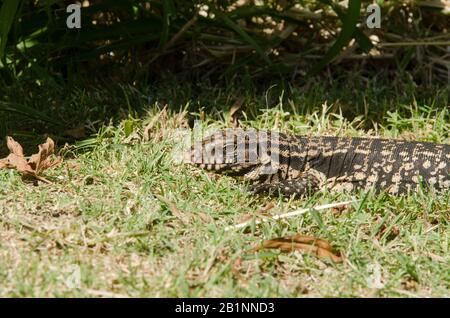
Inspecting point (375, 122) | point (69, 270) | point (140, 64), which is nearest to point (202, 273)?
point (69, 270)

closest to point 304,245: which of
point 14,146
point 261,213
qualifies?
point 261,213

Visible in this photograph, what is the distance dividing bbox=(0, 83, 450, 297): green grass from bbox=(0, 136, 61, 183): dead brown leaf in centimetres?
8

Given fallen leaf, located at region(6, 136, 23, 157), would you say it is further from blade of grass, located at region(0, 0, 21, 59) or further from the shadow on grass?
blade of grass, located at region(0, 0, 21, 59)

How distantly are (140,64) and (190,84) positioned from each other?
0.55 metres

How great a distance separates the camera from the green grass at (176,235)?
418cm

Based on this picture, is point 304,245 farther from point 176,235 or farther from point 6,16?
point 6,16

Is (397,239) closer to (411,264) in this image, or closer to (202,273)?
(411,264)

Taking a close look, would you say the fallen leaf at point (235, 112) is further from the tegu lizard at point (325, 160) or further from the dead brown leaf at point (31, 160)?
the dead brown leaf at point (31, 160)

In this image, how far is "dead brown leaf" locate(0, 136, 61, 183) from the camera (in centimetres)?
555

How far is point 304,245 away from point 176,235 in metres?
0.75

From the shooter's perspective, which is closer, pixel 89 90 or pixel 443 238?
pixel 443 238

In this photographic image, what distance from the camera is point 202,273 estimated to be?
4.25m

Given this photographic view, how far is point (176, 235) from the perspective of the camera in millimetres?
4738

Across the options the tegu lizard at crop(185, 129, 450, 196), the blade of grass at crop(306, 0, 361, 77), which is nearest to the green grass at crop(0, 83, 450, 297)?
the tegu lizard at crop(185, 129, 450, 196)
